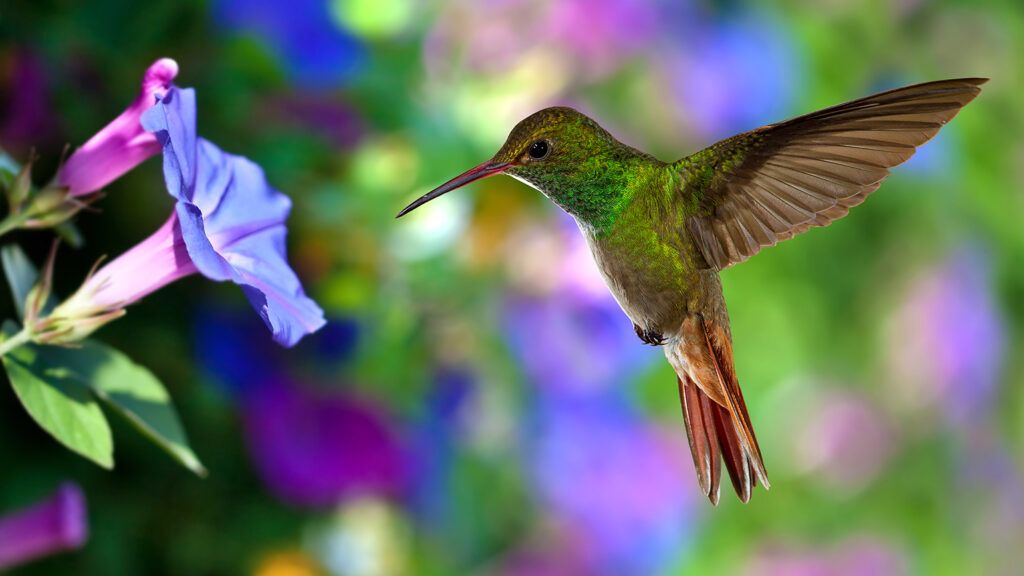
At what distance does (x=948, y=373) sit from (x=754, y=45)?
636 mm

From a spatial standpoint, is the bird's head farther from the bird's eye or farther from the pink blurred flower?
the pink blurred flower

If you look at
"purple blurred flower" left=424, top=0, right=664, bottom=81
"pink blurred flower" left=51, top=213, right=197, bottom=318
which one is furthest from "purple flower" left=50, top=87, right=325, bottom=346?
"purple blurred flower" left=424, top=0, right=664, bottom=81

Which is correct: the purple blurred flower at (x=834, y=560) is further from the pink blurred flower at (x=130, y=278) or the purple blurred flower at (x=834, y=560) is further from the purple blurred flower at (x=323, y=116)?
the pink blurred flower at (x=130, y=278)

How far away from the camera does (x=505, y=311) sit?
110cm

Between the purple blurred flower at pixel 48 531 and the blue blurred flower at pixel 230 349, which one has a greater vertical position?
the blue blurred flower at pixel 230 349

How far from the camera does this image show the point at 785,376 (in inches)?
59.3

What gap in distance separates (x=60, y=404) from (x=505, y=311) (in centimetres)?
66

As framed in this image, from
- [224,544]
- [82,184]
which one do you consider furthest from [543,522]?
[82,184]

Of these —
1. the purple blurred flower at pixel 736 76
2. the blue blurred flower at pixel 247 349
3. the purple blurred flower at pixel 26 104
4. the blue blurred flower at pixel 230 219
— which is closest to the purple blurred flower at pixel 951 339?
the purple blurred flower at pixel 736 76

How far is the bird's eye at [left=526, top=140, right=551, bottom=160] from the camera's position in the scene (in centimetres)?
37

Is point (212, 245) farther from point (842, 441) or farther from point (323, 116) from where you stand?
point (842, 441)

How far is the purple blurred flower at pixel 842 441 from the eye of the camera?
5.21 ft

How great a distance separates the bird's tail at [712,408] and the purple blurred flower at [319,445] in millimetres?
597

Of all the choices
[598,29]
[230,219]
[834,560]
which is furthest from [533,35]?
[834,560]
